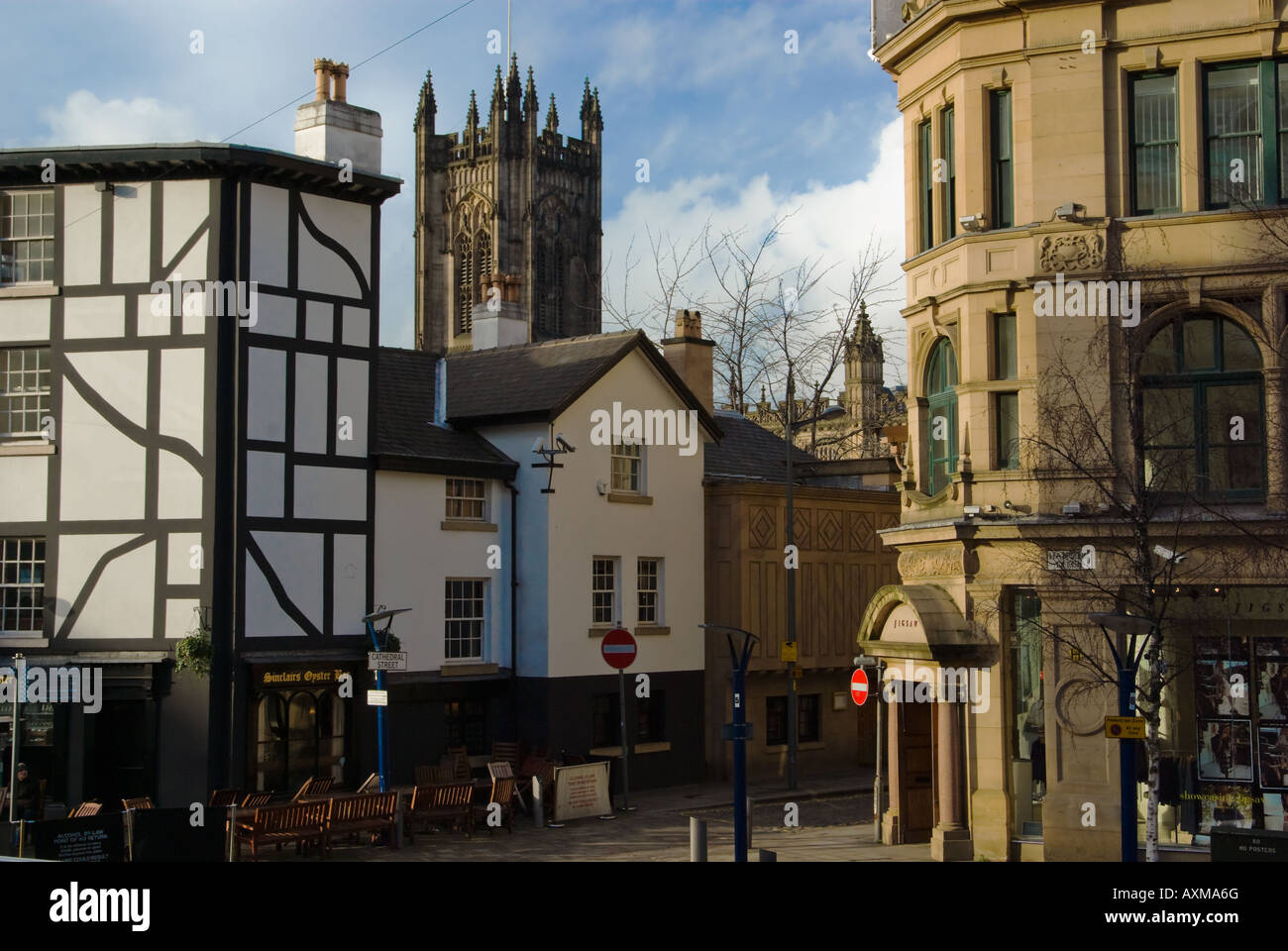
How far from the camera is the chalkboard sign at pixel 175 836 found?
1800 cm

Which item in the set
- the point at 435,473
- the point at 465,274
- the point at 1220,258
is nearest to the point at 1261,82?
the point at 1220,258

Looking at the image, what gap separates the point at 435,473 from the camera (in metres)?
29.3

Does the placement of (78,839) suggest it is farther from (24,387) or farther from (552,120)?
(552,120)

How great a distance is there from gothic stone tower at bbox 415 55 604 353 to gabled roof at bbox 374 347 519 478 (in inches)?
3078

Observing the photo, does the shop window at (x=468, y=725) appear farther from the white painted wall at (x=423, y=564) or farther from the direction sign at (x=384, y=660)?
the direction sign at (x=384, y=660)

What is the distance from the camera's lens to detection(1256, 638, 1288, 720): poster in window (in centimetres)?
1956

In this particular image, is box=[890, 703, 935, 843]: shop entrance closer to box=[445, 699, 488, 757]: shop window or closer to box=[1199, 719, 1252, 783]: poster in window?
box=[1199, 719, 1252, 783]: poster in window

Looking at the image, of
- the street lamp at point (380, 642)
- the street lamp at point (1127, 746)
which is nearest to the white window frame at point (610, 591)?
the street lamp at point (380, 642)

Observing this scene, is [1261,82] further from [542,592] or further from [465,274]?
[465,274]

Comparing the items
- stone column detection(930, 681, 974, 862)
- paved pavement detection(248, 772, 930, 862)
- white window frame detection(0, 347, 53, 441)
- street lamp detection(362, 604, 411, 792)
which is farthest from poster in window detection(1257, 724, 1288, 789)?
white window frame detection(0, 347, 53, 441)

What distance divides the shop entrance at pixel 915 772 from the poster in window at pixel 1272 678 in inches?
213

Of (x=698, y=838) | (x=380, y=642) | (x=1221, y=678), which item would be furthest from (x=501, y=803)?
(x=1221, y=678)

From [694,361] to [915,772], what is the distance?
50.8 feet

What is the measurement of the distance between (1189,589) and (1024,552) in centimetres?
227
